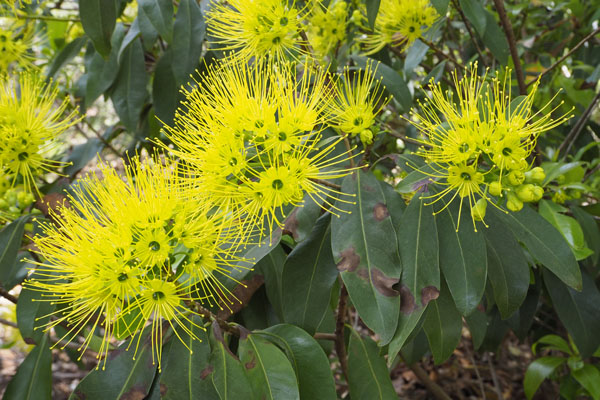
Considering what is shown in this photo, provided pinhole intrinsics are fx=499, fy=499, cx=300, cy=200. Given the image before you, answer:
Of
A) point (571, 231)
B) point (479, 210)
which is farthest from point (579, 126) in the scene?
point (479, 210)

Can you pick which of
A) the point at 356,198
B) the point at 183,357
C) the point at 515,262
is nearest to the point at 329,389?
the point at 183,357

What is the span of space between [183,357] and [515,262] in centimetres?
112

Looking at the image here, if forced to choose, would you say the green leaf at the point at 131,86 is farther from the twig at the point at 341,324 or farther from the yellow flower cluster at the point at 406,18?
the twig at the point at 341,324

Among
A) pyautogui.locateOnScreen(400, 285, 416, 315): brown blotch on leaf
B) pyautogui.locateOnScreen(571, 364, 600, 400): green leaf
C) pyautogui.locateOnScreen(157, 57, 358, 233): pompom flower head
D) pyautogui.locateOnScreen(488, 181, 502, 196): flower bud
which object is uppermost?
pyautogui.locateOnScreen(157, 57, 358, 233): pompom flower head

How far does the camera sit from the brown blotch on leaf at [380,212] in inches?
61.3

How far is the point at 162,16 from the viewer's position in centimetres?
197

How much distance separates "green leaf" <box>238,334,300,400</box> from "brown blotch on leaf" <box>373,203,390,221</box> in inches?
20.5

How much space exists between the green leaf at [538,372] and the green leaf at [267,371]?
5.15 ft

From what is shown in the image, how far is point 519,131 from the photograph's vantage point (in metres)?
1.42

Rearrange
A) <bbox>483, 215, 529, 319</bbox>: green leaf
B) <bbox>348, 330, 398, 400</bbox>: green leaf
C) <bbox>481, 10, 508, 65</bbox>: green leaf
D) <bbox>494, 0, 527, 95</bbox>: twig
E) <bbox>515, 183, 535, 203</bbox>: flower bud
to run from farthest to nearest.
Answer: <bbox>481, 10, 508, 65</bbox>: green leaf → <bbox>494, 0, 527, 95</bbox>: twig → <bbox>348, 330, 398, 400</bbox>: green leaf → <bbox>483, 215, 529, 319</bbox>: green leaf → <bbox>515, 183, 535, 203</bbox>: flower bud

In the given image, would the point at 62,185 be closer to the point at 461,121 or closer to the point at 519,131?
the point at 461,121

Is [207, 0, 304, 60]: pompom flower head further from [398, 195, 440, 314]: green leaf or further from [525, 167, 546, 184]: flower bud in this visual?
[525, 167, 546, 184]: flower bud

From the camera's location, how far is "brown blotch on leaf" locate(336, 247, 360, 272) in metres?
1.46

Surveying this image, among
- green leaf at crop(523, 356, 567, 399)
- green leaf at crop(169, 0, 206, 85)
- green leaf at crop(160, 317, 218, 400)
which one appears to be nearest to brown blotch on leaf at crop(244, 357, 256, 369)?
green leaf at crop(160, 317, 218, 400)
